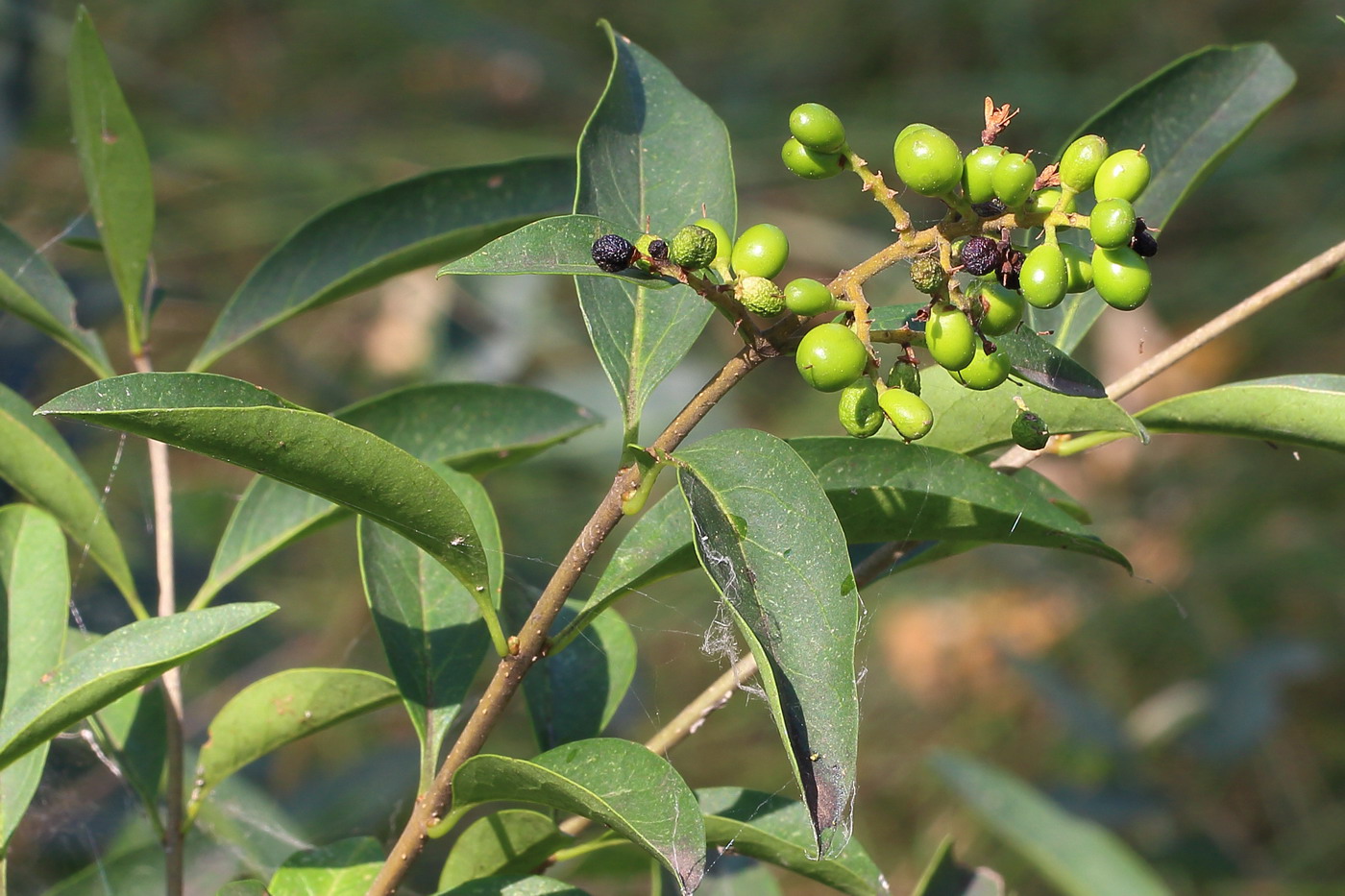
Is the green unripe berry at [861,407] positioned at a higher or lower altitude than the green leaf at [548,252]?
lower

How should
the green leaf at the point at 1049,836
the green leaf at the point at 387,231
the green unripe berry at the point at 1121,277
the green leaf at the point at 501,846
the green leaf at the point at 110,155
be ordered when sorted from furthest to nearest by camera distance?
1. the green leaf at the point at 1049,836
2. the green leaf at the point at 387,231
3. the green leaf at the point at 110,155
4. the green leaf at the point at 501,846
5. the green unripe berry at the point at 1121,277

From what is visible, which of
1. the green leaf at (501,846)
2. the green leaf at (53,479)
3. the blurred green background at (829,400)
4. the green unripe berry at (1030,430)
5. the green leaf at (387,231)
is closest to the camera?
the green unripe berry at (1030,430)

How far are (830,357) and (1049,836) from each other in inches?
64.1

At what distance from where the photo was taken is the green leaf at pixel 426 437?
129 centimetres

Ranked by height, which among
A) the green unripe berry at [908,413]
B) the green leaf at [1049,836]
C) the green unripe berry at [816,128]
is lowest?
the green leaf at [1049,836]

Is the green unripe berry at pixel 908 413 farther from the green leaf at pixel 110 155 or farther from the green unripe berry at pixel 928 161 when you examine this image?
the green leaf at pixel 110 155

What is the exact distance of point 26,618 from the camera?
1.11 m

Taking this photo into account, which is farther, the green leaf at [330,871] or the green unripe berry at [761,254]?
the green leaf at [330,871]

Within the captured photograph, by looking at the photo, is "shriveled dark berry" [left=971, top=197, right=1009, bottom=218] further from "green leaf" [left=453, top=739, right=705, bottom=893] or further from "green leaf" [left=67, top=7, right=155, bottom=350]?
"green leaf" [left=67, top=7, right=155, bottom=350]

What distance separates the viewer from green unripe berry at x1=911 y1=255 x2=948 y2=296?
79cm

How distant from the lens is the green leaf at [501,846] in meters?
1.03

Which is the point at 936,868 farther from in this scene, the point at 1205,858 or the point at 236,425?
the point at 1205,858

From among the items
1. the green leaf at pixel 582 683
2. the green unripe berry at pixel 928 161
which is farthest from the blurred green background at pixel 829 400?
the green unripe berry at pixel 928 161

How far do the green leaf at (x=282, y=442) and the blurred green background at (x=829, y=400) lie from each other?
6.10 ft
